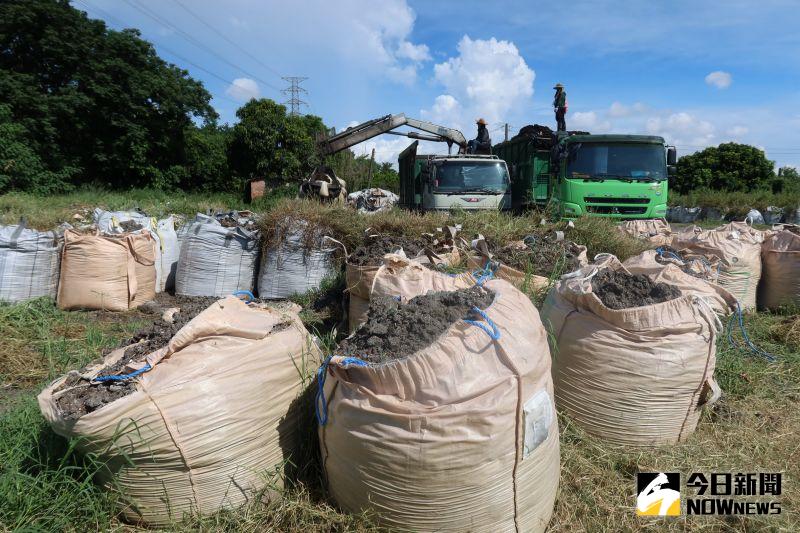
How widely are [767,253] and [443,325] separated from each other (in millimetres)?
4604

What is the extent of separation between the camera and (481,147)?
1092cm

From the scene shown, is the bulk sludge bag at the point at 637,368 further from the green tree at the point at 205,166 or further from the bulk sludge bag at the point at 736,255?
the green tree at the point at 205,166

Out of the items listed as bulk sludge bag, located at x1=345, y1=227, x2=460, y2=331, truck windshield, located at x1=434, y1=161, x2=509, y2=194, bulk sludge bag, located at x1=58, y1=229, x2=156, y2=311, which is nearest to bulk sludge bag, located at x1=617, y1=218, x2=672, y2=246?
truck windshield, located at x1=434, y1=161, x2=509, y2=194

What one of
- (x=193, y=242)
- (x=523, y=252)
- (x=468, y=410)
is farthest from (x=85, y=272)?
(x=468, y=410)

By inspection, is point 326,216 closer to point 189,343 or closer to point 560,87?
point 189,343

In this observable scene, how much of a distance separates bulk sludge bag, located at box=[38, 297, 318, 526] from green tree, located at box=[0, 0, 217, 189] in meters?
20.9

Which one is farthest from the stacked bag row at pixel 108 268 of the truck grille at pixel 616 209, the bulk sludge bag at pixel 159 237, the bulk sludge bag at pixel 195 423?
the truck grille at pixel 616 209

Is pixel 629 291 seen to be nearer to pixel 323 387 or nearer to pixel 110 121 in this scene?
pixel 323 387

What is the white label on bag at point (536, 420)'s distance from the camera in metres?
1.61

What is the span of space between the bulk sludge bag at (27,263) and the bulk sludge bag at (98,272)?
17cm

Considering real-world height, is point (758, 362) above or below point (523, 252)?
below

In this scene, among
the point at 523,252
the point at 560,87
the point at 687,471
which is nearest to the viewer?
the point at 687,471

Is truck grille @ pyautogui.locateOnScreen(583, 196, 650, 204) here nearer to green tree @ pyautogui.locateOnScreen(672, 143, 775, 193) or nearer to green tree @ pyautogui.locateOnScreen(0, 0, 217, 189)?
green tree @ pyautogui.locateOnScreen(0, 0, 217, 189)

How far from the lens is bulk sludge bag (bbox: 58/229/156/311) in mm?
4688
